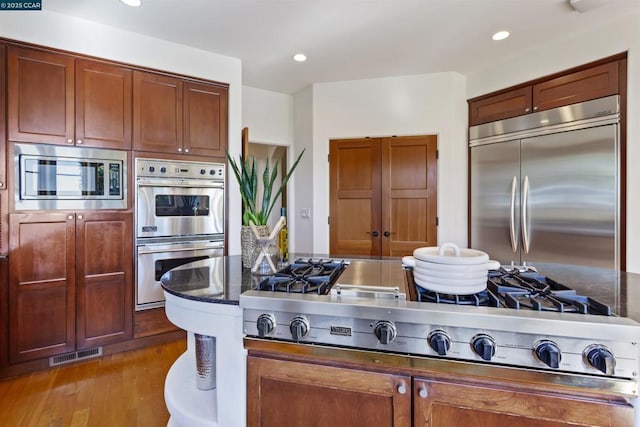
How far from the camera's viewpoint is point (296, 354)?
3.42 ft

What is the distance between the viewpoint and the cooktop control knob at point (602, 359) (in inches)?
31.9

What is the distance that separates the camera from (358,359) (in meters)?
0.99

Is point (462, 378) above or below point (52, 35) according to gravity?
below

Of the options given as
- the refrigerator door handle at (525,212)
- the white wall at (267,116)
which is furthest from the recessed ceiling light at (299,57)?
the refrigerator door handle at (525,212)

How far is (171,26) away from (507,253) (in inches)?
147

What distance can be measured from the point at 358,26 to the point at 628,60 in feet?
6.93

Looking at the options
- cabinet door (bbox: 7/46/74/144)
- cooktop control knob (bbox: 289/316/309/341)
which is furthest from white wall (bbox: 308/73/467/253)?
cooktop control knob (bbox: 289/316/309/341)

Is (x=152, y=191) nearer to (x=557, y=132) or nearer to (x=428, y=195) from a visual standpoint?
(x=428, y=195)

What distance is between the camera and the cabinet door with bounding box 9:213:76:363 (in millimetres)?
2227

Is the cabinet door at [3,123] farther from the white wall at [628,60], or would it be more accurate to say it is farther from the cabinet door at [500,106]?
the white wall at [628,60]

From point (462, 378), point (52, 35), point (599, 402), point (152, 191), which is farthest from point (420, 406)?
point (52, 35)

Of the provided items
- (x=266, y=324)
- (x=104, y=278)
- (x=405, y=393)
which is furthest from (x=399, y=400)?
(x=104, y=278)

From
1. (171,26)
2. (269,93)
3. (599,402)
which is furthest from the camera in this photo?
(269,93)

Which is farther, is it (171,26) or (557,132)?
(557,132)
